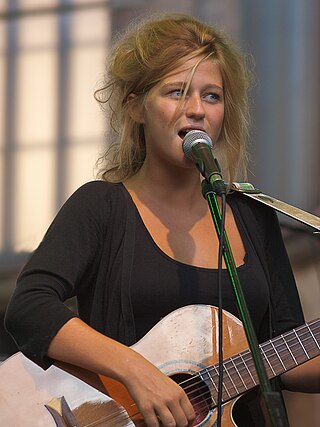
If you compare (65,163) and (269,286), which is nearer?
(269,286)

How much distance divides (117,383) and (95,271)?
292 mm

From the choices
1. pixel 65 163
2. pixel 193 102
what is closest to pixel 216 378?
pixel 193 102

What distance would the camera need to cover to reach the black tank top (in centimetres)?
203

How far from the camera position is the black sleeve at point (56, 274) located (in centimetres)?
192

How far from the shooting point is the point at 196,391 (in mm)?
1966

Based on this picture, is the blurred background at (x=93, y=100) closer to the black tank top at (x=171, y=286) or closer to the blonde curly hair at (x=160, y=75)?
the blonde curly hair at (x=160, y=75)

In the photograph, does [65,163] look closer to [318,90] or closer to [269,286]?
[318,90]

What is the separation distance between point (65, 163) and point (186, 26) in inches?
37.7

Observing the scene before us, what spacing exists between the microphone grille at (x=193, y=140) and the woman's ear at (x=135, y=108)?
286mm

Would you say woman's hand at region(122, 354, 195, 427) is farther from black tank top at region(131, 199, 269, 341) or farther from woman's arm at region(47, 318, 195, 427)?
black tank top at region(131, 199, 269, 341)

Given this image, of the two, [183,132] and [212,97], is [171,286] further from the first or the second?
[212,97]

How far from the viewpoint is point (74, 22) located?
3.06 meters

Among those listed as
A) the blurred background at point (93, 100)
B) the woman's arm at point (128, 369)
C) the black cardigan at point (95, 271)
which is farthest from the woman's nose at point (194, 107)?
the blurred background at point (93, 100)

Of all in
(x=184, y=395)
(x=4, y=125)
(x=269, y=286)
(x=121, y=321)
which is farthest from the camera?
(x=4, y=125)
